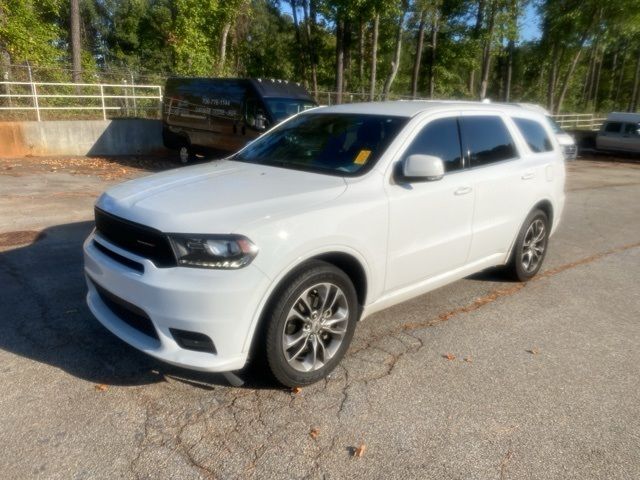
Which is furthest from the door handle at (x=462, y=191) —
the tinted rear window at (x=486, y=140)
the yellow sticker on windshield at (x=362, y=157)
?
the yellow sticker on windshield at (x=362, y=157)

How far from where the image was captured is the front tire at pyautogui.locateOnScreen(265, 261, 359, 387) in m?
2.92

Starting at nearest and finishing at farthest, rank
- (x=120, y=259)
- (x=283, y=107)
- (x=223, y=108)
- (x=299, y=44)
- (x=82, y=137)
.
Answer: (x=120, y=259), (x=283, y=107), (x=223, y=108), (x=82, y=137), (x=299, y=44)

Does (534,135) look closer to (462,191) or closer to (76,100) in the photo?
(462,191)

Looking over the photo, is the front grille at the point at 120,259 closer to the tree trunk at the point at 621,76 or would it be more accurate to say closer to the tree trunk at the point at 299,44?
the tree trunk at the point at 299,44

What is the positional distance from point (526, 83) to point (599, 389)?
59159mm

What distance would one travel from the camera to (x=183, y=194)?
10.3 ft

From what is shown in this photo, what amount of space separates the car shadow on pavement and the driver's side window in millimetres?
2043

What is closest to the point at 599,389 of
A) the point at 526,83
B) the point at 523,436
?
the point at 523,436

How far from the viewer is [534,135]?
17.2ft

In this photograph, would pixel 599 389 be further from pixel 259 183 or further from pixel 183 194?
pixel 183 194

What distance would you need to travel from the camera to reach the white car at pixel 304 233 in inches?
108

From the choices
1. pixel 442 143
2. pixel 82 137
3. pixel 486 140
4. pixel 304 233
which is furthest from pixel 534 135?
pixel 82 137

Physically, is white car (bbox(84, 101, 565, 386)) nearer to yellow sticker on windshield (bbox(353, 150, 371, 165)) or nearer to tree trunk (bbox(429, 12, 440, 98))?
yellow sticker on windshield (bbox(353, 150, 371, 165))

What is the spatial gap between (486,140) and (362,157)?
146 centimetres
